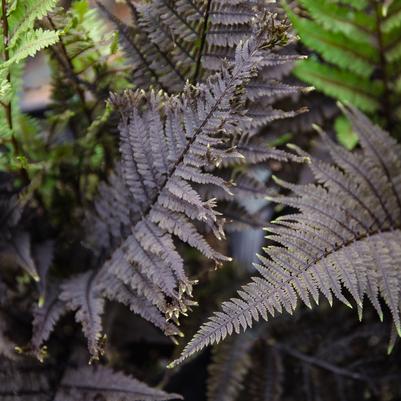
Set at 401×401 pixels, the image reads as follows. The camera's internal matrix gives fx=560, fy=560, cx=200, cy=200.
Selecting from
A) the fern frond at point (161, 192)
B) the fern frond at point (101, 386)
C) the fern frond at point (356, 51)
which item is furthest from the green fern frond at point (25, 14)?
the fern frond at point (101, 386)

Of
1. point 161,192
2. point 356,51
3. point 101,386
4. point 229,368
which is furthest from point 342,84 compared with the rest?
point 101,386

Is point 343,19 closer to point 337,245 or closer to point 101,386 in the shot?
point 337,245

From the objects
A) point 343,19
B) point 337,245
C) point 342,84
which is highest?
point 343,19

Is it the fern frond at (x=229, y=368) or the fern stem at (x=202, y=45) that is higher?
the fern stem at (x=202, y=45)

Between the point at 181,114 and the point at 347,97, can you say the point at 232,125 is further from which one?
the point at 347,97

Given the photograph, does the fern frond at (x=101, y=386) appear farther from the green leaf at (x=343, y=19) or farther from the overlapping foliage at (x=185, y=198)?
the green leaf at (x=343, y=19)

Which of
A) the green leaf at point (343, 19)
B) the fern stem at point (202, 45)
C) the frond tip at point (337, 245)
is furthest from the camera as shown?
the green leaf at point (343, 19)

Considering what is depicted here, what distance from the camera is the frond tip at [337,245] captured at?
2.30 feet

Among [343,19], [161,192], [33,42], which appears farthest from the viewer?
[343,19]

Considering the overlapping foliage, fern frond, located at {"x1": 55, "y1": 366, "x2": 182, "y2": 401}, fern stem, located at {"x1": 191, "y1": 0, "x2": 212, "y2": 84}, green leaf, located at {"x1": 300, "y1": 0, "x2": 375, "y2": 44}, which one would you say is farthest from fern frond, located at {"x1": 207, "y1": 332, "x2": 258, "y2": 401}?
green leaf, located at {"x1": 300, "y1": 0, "x2": 375, "y2": 44}

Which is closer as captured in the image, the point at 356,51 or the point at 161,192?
the point at 161,192

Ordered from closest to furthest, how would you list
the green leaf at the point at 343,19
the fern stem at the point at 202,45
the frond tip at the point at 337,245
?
the frond tip at the point at 337,245 < the fern stem at the point at 202,45 < the green leaf at the point at 343,19

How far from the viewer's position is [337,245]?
Answer: 0.79 meters

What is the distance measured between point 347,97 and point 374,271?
17.0 inches
